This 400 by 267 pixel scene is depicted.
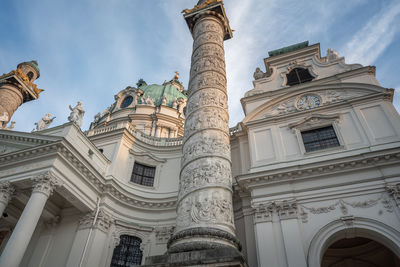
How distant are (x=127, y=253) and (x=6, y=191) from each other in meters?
6.46

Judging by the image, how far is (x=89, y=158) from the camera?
14.7 meters

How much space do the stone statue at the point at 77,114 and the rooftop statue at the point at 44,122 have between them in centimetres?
314

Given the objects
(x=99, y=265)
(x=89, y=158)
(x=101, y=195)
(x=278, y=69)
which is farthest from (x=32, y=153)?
(x=278, y=69)

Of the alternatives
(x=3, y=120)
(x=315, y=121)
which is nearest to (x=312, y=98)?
(x=315, y=121)

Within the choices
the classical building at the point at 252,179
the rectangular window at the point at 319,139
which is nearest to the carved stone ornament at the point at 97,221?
the classical building at the point at 252,179

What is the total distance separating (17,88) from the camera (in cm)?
2823

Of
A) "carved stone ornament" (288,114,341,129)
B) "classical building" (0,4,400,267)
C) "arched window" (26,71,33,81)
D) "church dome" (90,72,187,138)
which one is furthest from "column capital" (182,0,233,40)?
"arched window" (26,71,33,81)

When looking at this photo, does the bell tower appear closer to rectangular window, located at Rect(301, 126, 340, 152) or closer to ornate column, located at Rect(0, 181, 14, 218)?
ornate column, located at Rect(0, 181, 14, 218)

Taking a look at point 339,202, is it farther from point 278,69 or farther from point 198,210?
point 278,69

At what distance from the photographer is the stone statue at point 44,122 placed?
18.1 metres

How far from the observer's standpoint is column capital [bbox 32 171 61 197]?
1169 cm

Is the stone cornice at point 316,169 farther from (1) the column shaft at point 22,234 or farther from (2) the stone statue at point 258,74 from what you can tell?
(2) the stone statue at point 258,74

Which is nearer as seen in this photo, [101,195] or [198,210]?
[198,210]

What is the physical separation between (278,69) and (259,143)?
664cm
